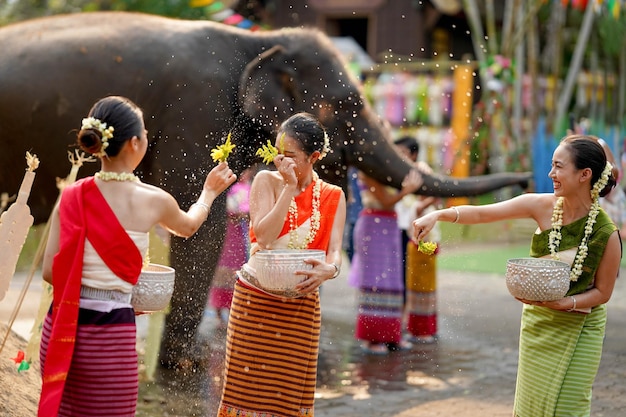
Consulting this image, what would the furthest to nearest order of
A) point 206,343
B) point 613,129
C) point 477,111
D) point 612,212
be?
point 613,129, point 477,111, point 612,212, point 206,343

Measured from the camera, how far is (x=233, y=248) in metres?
7.73

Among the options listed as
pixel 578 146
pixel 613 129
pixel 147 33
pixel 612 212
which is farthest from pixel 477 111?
pixel 578 146

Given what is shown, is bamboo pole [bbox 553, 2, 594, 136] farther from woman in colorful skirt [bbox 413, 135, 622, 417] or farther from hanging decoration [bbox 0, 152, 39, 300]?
hanging decoration [bbox 0, 152, 39, 300]

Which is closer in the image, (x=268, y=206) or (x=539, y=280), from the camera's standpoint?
(x=539, y=280)

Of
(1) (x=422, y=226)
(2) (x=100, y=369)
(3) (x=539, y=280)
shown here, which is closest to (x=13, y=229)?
(2) (x=100, y=369)

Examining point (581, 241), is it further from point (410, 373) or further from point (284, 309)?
point (410, 373)

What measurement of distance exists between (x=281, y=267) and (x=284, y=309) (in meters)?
0.39

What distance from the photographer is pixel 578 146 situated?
150 inches

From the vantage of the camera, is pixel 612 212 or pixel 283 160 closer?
pixel 283 160

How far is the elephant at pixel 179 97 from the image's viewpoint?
606cm

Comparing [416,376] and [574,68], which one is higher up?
[574,68]

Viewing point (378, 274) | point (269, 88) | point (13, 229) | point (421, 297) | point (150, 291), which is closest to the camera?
point (150, 291)

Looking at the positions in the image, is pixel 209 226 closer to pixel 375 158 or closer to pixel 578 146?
pixel 375 158

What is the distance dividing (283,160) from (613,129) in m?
18.5
